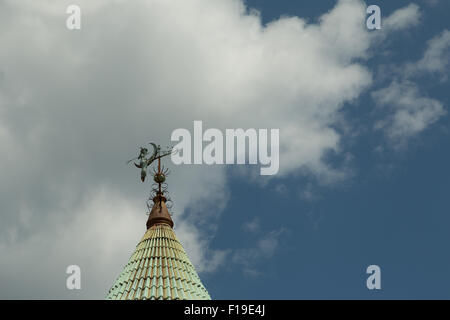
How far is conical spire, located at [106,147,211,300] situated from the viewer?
45.4m

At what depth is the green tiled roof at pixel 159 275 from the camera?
1789 inches

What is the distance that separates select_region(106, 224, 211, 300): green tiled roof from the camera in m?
45.4

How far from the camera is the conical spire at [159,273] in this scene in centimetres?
4544

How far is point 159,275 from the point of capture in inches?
1831

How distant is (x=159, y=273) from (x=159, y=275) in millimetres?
180

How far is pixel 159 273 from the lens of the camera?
153ft

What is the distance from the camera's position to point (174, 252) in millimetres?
48688
